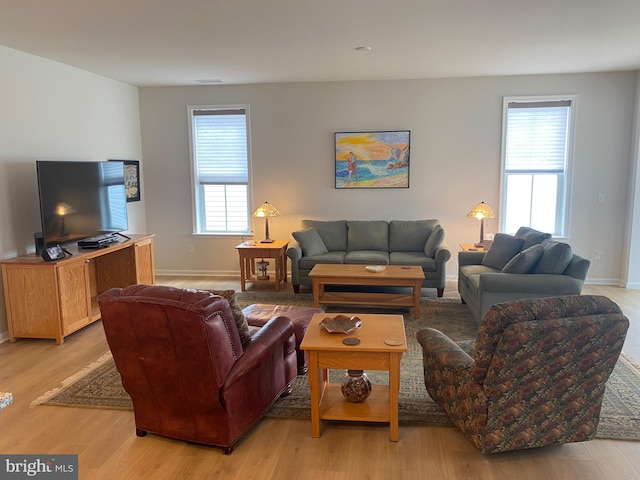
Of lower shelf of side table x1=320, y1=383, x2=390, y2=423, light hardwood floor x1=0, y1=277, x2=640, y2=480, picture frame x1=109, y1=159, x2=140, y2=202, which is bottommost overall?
light hardwood floor x1=0, y1=277, x2=640, y2=480

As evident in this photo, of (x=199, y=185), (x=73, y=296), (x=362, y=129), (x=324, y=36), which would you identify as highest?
(x=324, y=36)

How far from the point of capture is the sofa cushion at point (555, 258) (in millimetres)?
4047

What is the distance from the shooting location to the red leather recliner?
2205 millimetres

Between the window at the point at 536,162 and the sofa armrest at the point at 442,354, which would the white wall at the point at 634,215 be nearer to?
the window at the point at 536,162

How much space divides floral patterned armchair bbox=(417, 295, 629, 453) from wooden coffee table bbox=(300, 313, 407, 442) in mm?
338

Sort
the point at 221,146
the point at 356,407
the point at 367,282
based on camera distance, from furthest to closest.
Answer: the point at 221,146, the point at 367,282, the point at 356,407

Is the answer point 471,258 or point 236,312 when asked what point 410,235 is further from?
point 236,312

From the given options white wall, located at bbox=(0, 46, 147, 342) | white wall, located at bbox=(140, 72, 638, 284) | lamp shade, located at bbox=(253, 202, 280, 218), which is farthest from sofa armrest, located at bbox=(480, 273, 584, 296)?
white wall, located at bbox=(0, 46, 147, 342)

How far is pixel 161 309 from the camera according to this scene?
2.19 m

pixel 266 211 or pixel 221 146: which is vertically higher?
pixel 221 146

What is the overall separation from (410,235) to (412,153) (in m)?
1.10

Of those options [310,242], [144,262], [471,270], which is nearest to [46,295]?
[144,262]

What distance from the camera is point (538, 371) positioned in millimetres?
2164

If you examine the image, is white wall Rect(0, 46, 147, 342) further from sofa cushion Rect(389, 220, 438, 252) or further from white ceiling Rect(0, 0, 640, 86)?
sofa cushion Rect(389, 220, 438, 252)
